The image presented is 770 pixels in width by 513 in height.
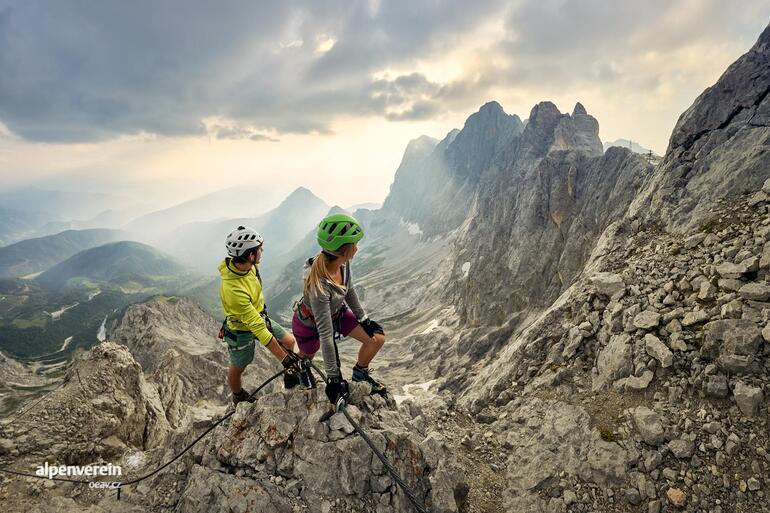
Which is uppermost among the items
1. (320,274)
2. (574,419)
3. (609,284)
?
(320,274)

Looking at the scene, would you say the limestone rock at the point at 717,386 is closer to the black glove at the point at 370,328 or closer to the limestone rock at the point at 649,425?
the limestone rock at the point at 649,425

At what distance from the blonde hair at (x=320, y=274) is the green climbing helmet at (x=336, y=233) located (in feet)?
0.58

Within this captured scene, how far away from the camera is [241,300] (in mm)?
8875

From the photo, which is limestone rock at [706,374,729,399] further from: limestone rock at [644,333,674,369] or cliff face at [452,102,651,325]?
cliff face at [452,102,651,325]

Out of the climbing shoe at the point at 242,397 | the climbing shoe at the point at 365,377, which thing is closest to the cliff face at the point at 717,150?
the climbing shoe at the point at 365,377

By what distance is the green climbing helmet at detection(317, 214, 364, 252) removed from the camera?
796 cm

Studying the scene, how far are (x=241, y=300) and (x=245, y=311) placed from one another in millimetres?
290

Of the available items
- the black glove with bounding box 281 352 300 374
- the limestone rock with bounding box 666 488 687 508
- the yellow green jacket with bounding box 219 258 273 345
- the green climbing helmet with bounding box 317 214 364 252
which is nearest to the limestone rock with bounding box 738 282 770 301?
the limestone rock with bounding box 666 488 687 508

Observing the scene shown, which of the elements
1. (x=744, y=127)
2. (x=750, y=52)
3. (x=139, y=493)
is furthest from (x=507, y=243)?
(x=139, y=493)

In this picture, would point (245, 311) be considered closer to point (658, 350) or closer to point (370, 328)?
point (370, 328)

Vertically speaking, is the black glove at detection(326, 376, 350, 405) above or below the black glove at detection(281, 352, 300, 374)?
below

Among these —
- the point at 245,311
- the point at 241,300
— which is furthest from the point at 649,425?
the point at 241,300

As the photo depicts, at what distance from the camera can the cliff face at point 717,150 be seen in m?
16.6

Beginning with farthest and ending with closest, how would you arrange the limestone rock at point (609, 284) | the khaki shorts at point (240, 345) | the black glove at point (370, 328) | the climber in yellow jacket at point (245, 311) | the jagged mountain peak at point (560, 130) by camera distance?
1. the jagged mountain peak at point (560, 130)
2. the limestone rock at point (609, 284)
3. the khaki shorts at point (240, 345)
4. the black glove at point (370, 328)
5. the climber in yellow jacket at point (245, 311)
